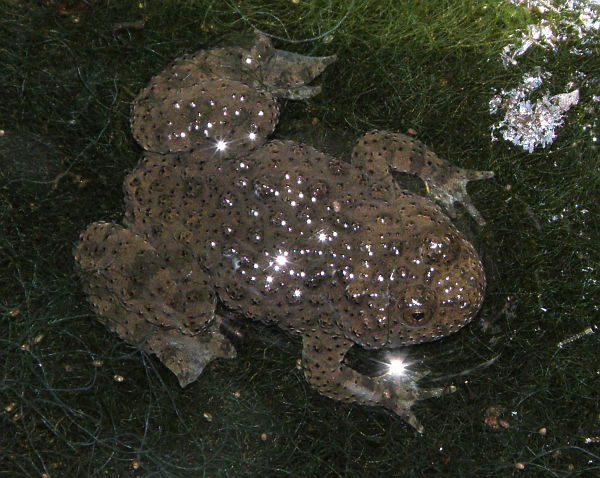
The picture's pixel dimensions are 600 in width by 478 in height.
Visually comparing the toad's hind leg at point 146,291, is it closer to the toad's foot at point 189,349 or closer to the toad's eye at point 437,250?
the toad's foot at point 189,349

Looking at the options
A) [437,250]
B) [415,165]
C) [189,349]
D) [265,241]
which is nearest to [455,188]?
[415,165]

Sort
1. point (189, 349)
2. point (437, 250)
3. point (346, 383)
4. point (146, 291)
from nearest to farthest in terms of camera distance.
Answer: point (437, 250) < point (146, 291) < point (346, 383) < point (189, 349)

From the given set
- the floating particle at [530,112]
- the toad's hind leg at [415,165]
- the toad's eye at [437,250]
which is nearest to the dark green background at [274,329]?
the floating particle at [530,112]

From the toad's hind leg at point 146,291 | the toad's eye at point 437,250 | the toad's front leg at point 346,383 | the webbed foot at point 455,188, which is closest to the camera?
the toad's eye at point 437,250

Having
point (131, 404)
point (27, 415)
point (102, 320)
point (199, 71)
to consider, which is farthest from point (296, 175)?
point (27, 415)

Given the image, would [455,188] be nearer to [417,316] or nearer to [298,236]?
[417,316]

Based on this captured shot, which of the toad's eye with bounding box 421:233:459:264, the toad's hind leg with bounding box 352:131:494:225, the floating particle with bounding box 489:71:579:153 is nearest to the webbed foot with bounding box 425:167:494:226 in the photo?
the toad's hind leg with bounding box 352:131:494:225

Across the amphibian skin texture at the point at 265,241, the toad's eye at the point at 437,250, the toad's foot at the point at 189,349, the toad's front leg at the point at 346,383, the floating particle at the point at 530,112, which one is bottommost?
the toad's foot at the point at 189,349

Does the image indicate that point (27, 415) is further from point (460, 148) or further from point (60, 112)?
point (460, 148)
